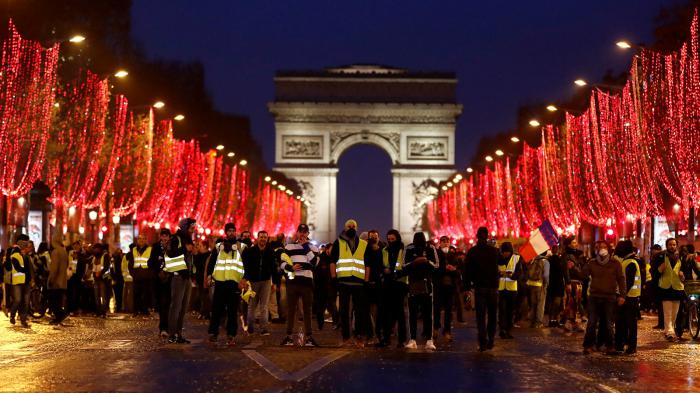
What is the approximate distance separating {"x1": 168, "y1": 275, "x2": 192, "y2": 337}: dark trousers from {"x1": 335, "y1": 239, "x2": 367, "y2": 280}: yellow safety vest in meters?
2.18

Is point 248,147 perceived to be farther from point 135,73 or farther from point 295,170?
point 135,73

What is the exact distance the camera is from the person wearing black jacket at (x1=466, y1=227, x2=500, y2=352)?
65.9 ft

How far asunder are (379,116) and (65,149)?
2663 inches

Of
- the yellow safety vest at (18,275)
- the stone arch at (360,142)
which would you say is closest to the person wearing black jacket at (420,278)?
the yellow safety vest at (18,275)

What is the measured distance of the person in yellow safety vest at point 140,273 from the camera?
2988 centimetres

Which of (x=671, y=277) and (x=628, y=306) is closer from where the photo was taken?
(x=628, y=306)

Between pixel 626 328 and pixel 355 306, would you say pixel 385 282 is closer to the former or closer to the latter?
pixel 355 306

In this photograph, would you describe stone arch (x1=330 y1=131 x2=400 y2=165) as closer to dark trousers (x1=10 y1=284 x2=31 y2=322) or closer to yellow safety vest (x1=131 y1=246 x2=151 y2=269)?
yellow safety vest (x1=131 y1=246 x2=151 y2=269)

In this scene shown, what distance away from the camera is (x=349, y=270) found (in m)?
20.4

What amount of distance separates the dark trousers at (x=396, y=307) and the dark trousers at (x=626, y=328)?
2.90m

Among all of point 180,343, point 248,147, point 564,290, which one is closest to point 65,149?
point 564,290

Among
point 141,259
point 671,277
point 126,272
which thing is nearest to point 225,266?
point 671,277

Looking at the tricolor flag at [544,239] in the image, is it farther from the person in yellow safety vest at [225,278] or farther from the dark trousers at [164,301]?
the dark trousers at [164,301]

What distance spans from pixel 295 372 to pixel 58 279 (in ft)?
37.8
